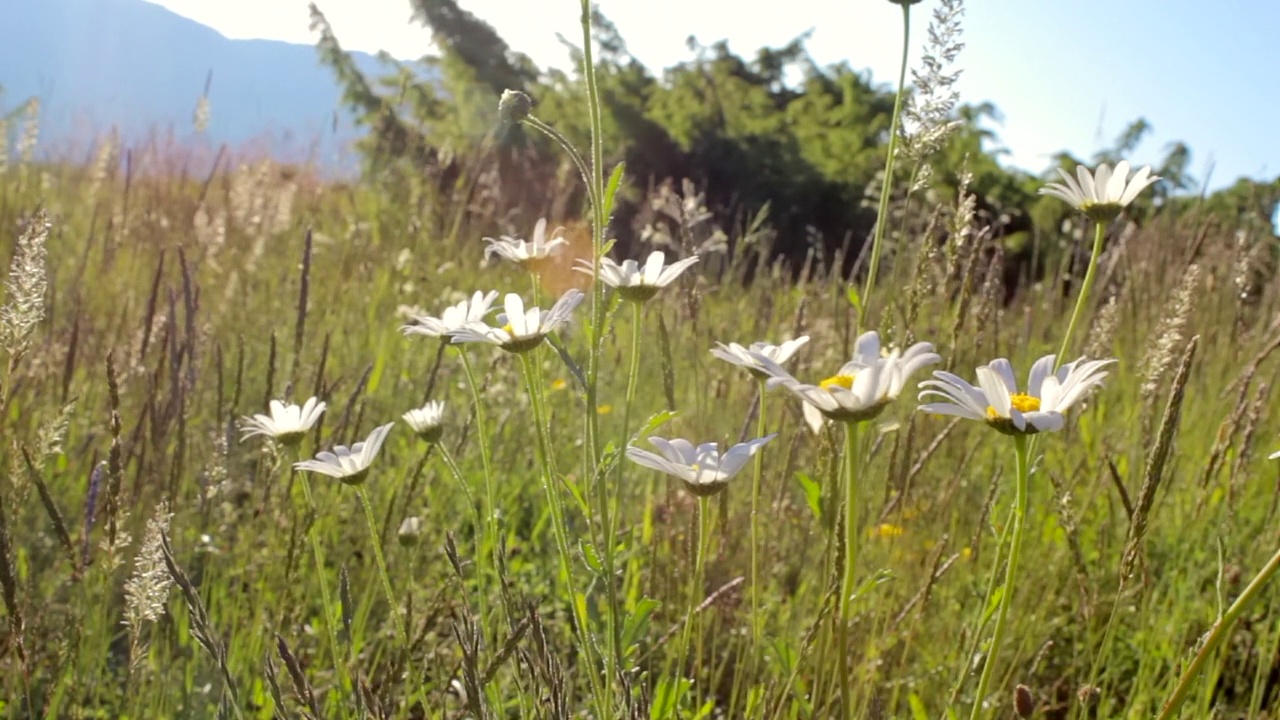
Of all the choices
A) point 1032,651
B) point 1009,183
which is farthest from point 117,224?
point 1009,183

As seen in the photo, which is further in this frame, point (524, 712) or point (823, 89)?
point (823, 89)

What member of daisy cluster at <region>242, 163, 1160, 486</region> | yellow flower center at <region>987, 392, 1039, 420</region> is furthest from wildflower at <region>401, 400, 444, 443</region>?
yellow flower center at <region>987, 392, 1039, 420</region>

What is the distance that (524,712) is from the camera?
3.43 feet

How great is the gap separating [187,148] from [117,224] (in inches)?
148

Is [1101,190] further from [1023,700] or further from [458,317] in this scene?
[458,317]

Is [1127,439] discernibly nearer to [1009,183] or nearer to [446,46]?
[1009,183]

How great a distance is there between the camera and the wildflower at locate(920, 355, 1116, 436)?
0.80m

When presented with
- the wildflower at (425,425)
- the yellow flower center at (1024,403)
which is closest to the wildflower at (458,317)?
the wildflower at (425,425)

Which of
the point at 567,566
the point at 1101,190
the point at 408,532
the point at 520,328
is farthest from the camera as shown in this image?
the point at 408,532

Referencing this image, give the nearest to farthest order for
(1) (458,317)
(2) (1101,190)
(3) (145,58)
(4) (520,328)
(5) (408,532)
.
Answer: (4) (520,328), (2) (1101,190), (1) (458,317), (5) (408,532), (3) (145,58)

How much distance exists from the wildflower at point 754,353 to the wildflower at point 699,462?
0.27ft

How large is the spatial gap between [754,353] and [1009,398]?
231 millimetres

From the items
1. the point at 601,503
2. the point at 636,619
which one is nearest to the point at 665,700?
the point at 636,619

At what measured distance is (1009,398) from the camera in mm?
854
